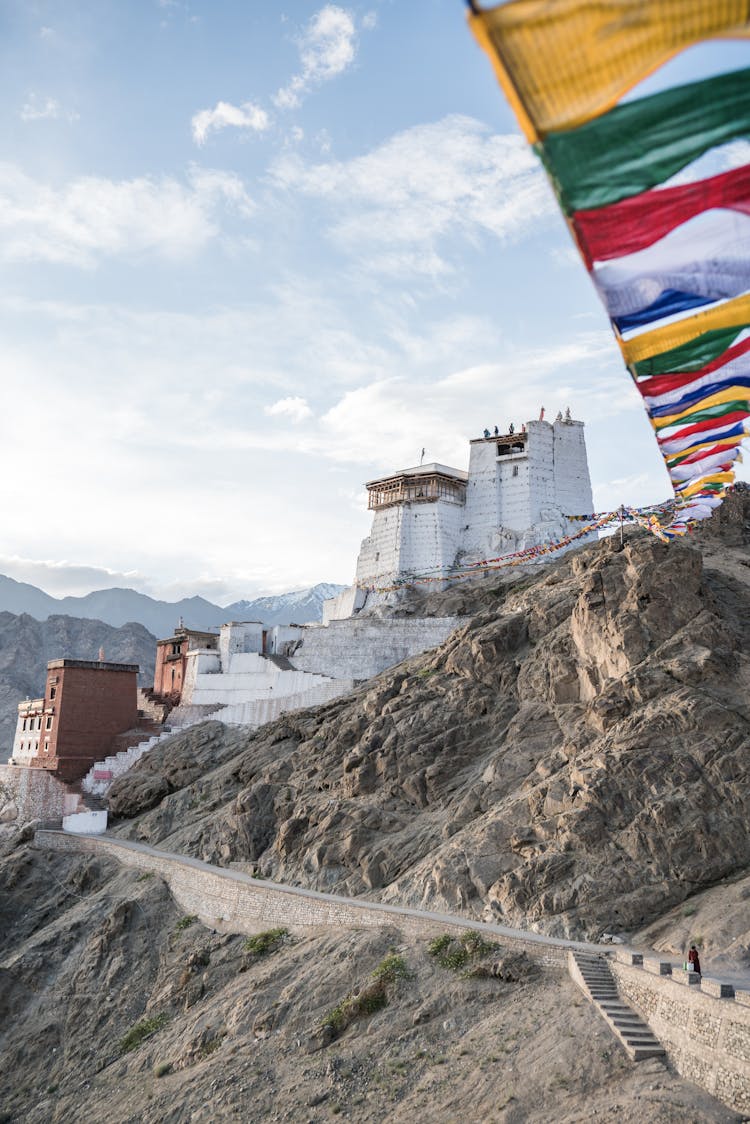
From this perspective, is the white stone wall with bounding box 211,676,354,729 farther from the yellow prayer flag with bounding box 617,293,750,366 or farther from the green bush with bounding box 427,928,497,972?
the yellow prayer flag with bounding box 617,293,750,366

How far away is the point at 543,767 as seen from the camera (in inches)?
1024

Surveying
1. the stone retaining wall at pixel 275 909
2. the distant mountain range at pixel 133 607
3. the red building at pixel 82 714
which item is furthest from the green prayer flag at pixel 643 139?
the distant mountain range at pixel 133 607

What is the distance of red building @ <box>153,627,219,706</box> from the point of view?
54.1 m

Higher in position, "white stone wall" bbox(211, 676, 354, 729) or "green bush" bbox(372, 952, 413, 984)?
"white stone wall" bbox(211, 676, 354, 729)

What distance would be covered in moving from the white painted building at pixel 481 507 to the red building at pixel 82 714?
13602 mm

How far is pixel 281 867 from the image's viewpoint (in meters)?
29.9

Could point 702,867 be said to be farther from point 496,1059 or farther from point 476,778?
point 476,778

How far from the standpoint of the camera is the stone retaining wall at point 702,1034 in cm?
1440

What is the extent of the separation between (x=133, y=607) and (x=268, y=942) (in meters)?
155

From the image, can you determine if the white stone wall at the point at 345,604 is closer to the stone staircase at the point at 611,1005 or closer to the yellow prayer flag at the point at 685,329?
the stone staircase at the point at 611,1005

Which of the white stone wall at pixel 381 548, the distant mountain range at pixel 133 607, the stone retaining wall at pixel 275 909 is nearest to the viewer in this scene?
the stone retaining wall at pixel 275 909

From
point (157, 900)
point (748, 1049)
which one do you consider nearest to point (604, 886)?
point (748, 1049)

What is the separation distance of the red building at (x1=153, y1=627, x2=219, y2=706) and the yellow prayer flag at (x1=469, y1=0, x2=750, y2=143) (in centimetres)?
4929

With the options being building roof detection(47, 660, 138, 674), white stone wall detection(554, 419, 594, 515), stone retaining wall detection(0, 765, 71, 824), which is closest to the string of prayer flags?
stone retaining wall detection(0, 765, 71, 824)
